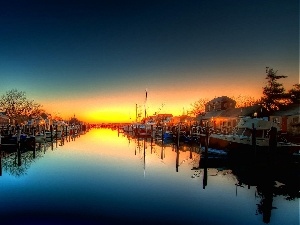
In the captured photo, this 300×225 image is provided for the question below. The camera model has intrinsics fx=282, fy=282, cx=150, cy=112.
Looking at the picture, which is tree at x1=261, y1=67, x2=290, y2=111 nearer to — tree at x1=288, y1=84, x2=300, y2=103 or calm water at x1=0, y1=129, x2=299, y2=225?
tree at x1=288, y1=84, x2=300, y2=103

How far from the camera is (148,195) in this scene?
20.7m

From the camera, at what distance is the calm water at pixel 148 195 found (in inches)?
635

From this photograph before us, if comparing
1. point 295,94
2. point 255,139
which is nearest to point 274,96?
point 295,94

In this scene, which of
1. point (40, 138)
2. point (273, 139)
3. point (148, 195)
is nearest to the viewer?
point (148, 195)

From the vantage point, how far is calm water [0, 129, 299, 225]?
1614 cm

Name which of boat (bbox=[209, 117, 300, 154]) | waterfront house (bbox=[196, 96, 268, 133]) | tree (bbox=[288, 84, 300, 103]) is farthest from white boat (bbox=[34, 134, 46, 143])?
tree (bbox=[288, 84, 300, 103])

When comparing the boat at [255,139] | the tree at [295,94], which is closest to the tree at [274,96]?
the tree at [295,94]

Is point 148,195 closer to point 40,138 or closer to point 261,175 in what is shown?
point 261,175

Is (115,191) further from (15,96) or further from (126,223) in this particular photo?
(15,96)

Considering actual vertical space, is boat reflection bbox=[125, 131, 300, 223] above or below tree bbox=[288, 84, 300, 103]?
below

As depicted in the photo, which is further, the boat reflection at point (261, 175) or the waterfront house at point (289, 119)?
the waterfront house at point (289, 119)

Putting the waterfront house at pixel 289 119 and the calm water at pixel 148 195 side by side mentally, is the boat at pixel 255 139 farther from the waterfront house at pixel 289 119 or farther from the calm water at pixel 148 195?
the waterfront house at pixel 289 119

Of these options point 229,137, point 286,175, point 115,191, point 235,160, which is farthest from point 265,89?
point 115,191

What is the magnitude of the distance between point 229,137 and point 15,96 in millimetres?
86886
